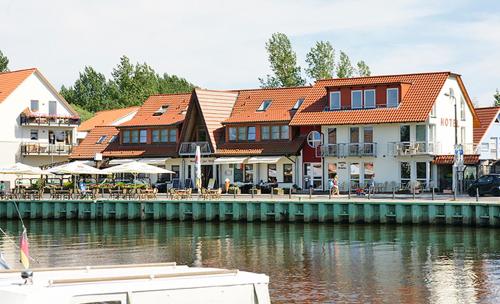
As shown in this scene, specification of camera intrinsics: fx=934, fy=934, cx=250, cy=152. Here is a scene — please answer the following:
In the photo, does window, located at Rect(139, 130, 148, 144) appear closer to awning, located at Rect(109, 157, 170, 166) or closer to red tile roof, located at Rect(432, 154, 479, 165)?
awning, located at Rect(109, 157, 170, 166)

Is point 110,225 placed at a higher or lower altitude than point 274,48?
lower

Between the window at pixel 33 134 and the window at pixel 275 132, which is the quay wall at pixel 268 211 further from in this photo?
the window at pixel 33 134

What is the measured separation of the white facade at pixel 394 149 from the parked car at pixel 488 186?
25.7ft

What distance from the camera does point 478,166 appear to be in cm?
6925

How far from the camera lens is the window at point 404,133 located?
2717 inches

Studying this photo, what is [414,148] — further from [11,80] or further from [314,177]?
[11,80]

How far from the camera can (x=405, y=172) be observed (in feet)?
225

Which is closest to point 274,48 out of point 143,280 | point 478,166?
point 478,166

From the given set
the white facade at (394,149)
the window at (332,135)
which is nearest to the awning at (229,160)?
the white facade at (394,149)

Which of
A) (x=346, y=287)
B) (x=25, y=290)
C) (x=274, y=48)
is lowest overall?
(x=346, y=287)

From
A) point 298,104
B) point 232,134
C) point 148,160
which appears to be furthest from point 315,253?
point 148,160

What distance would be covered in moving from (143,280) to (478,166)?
59458 mm

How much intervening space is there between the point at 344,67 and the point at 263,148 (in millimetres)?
39505

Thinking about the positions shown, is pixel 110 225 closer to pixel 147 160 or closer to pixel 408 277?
pixel 147 160
